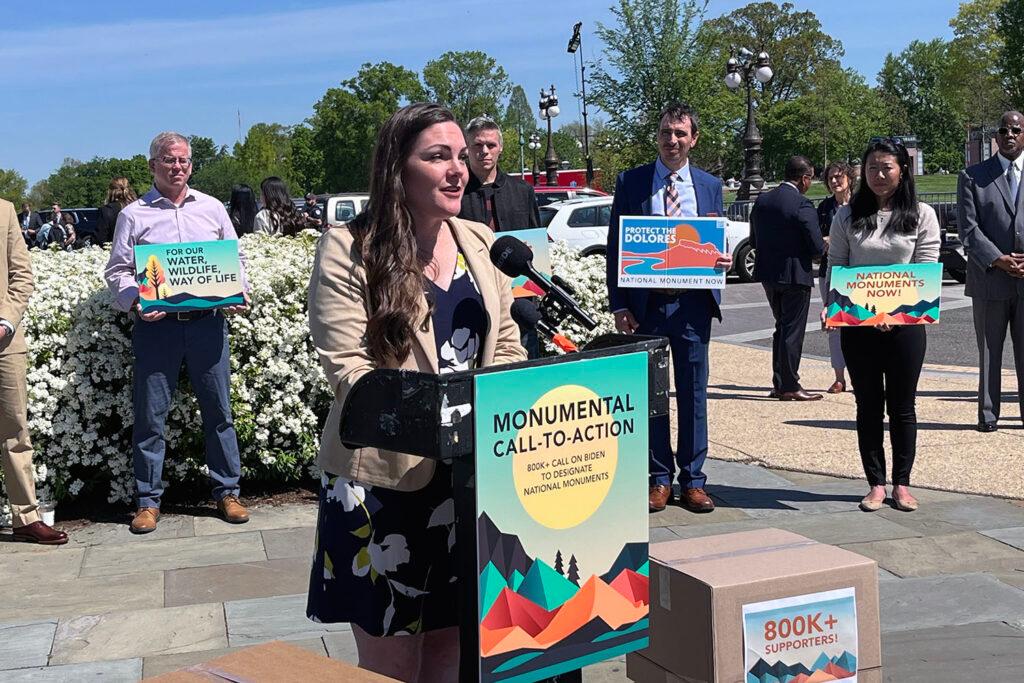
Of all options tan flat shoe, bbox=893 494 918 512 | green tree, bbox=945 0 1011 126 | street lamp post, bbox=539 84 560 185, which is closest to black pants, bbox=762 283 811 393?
tan flat shoe, bbox=893 494 918 512

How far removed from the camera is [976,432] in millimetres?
8688

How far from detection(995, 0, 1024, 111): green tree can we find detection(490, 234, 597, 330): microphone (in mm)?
57776

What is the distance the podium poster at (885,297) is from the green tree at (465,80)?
84.1 meters

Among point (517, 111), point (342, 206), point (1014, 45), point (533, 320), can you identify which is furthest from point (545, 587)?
point (517, 111)

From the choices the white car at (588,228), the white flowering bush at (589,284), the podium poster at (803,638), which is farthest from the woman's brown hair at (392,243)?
the white car at (588,228)

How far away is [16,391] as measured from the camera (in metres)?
6.00

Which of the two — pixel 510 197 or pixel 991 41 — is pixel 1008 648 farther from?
pixel 991 41

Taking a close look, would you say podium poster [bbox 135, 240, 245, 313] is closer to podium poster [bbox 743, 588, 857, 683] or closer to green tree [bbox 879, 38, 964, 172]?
podium poster [bbox 743, 588, 857, 683]

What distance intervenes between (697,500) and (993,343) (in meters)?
3.45

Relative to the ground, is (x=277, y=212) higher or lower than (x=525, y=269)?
higher

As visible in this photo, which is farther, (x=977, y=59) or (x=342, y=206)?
(x=977, y=59)

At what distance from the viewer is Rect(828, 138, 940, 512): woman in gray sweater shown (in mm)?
6352

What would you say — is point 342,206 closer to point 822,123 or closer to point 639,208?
point 639,208

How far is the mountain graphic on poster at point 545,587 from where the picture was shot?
99.5 inches
